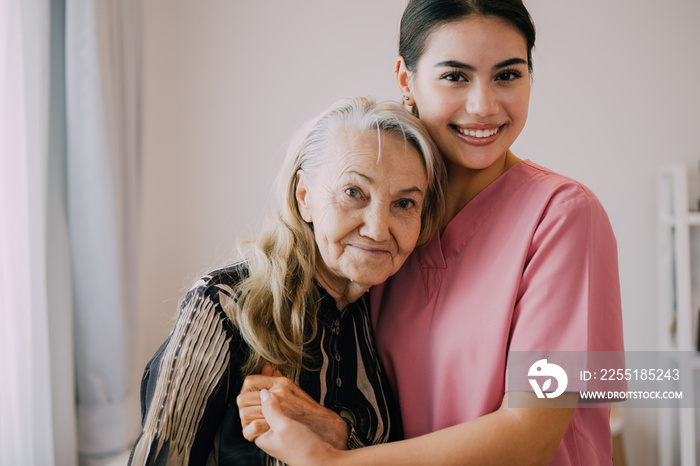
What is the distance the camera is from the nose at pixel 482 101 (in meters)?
1.09

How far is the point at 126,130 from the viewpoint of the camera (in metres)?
2.03

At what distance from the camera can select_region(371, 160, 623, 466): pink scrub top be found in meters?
0.97

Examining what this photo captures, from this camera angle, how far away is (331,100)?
8.89 feet

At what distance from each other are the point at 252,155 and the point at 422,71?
66.6 inches

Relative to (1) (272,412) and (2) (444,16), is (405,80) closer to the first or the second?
(2) (444,16)

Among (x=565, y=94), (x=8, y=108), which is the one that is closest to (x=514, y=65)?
(x=8, y=108)

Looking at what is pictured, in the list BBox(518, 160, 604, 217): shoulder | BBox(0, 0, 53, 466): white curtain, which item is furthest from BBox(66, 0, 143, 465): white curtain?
BBox(518, 160, 604, 217): shoulder

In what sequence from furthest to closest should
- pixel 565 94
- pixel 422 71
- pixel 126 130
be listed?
pixel 565 94
pixel 126 130
pixel 422 71

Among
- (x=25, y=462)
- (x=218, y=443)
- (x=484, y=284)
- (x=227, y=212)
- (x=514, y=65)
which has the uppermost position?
(x=514, y=65)

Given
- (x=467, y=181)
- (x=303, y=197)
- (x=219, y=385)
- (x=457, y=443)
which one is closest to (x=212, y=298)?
(x=219, y=385)

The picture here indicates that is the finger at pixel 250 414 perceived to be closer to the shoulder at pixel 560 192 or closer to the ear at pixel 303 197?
the ear at pixel 303 197

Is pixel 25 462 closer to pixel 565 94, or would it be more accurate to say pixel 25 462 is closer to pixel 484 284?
pixel 484 284

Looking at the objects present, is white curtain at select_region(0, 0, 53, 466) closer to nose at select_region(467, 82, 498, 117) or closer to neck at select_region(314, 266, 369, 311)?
neck at select_region(314, 266, 369, 311)

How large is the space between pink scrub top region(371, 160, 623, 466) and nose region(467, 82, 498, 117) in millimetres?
162
